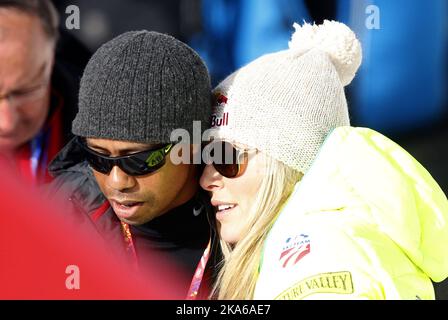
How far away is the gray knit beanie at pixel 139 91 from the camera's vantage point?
1877mm

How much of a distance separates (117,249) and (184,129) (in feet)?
1.84

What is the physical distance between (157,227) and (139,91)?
525 millimetres

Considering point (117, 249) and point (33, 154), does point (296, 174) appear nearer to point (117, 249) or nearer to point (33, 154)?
point (117, 249)

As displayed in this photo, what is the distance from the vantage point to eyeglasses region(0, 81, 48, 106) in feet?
9.12

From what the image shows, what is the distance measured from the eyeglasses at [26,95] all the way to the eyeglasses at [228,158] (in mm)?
1129

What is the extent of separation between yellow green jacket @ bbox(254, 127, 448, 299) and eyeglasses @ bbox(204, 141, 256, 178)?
0.23 metres

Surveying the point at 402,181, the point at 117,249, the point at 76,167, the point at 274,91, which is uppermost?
the point at 274,91

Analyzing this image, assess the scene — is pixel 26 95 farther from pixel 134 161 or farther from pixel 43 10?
pixel 134 161

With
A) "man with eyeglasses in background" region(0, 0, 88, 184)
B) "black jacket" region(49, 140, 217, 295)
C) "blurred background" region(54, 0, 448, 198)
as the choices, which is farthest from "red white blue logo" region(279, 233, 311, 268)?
"blurred background" region(54, 0, 448, 198)

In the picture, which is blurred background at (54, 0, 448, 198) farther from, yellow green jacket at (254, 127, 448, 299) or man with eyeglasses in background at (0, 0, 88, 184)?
yellow green jacket at (254, 127, 448, 299)

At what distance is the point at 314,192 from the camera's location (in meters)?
1.71

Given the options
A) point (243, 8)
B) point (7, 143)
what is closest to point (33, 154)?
point (7, 143)

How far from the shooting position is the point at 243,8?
3.48m

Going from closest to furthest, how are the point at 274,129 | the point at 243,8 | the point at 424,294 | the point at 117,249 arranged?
the point at 424,294, the point at 274,129, the point at 117,249, the point at 243,8
